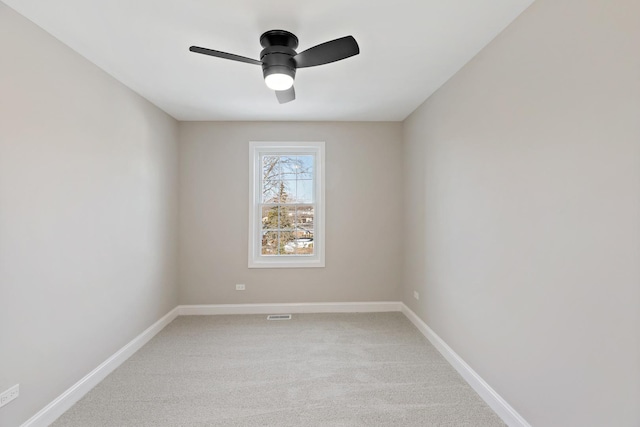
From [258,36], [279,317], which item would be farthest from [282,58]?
[279,317]

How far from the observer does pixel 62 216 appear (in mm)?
2236

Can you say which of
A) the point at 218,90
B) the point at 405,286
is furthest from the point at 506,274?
the point at 218,90

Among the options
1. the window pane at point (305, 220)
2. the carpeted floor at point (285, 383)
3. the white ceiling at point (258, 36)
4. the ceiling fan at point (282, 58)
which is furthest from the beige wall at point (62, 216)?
the window pane at point (305, 220)

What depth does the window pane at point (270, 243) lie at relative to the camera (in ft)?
14.6

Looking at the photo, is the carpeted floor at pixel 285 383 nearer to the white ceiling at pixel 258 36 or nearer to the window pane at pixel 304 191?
the window pane at pixel 304 191

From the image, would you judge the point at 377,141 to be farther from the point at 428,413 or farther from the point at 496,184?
the point at 428,413

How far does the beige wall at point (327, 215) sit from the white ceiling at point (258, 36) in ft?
3.15

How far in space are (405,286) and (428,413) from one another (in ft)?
7.01

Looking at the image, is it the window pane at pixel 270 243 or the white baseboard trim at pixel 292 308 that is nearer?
the white baseboard trim at pixel 292 308

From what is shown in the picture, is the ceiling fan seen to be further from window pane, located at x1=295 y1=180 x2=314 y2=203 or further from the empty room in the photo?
window pane, located at x1=295 y1=180 x2=314 y2=203

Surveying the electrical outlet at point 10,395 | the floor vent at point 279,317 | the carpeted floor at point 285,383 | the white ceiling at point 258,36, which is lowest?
the carpeted floor at point 285,383

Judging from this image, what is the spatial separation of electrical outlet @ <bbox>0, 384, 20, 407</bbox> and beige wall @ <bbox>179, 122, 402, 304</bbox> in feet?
7.87

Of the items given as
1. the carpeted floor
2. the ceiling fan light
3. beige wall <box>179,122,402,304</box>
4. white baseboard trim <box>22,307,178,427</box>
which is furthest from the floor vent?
the ceiling fan light

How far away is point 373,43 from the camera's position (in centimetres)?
229
